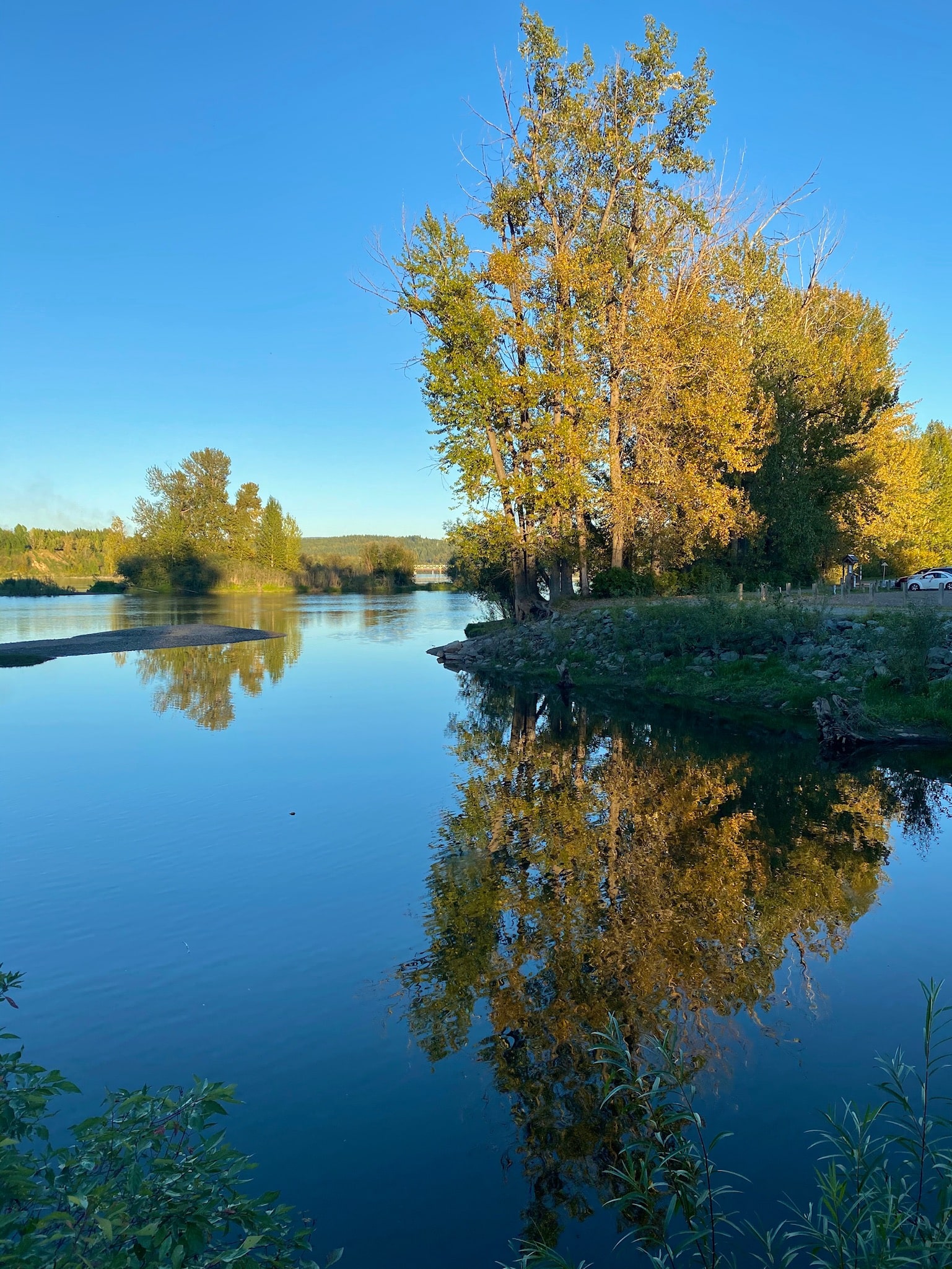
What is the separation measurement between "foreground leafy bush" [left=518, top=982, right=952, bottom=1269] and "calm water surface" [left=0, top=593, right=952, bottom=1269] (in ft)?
0.79

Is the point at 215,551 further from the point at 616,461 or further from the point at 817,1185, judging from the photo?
the point at 817,1185

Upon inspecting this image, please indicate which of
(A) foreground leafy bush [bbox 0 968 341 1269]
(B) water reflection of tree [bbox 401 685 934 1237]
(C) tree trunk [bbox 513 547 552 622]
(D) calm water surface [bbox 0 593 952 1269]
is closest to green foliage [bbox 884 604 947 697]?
(D) calm water surface [bbox 0 593 952 1269]

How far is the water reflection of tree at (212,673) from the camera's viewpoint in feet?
80.7

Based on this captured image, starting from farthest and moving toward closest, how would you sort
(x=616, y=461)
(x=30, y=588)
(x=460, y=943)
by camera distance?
1. (x=30, y=588)
2. (x=616, y=461)
3. (x=460, y=943)

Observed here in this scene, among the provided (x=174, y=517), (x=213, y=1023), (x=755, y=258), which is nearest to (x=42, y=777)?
(x=213, y=1023)

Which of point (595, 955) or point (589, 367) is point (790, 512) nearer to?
point (589, 367)

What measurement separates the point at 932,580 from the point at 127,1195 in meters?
39.8

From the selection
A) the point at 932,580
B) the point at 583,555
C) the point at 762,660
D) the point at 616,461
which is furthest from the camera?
the point at 583,555

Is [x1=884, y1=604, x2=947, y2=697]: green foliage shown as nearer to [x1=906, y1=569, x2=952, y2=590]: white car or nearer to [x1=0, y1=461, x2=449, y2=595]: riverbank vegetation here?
[x1=906, y1=569, x2=952, y2=590]: white car

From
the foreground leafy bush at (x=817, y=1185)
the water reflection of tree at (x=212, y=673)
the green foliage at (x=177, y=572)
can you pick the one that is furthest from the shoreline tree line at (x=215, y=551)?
the foreground leafy bush at (x=817, y=1185)

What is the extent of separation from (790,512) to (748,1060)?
3730 centimetres

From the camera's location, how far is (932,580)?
36.4 metres

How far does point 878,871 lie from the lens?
433 inches

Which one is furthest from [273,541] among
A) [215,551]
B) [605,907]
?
[605,907]
